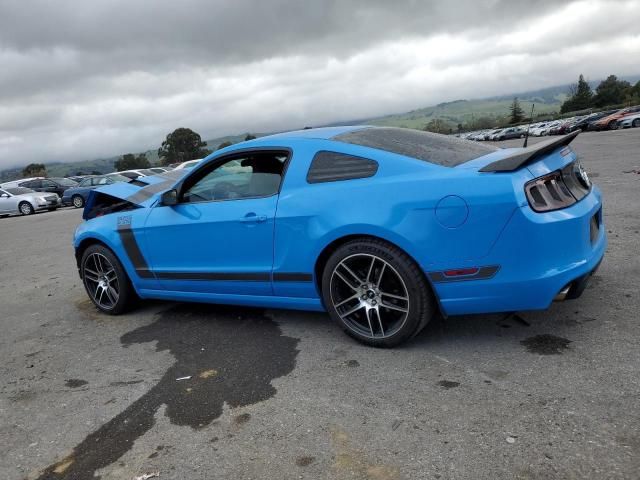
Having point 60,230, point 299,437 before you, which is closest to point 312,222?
point 299,437

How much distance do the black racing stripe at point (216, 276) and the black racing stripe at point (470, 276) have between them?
1.28 metres

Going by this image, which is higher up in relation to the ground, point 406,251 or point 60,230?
point 406,251

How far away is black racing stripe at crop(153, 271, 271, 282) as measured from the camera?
3932 millimetres

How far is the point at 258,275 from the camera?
12.9ft

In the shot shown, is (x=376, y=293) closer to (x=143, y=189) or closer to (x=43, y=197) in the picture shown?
(x=143, y=189)

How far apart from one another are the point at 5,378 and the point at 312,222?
8.41 feet

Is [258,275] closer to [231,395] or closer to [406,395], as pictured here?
[231,395]

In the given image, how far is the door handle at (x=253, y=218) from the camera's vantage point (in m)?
3.79

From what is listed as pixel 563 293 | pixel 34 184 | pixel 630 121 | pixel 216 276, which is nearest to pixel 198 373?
pixel 216 276

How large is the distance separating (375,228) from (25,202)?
24098mm

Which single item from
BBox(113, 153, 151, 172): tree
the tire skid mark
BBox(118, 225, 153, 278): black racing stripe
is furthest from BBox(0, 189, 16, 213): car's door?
BBox(113, 153, 151, 172): tree

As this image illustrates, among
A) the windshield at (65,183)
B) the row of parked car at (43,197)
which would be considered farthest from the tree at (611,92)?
the windshield at (65,183)

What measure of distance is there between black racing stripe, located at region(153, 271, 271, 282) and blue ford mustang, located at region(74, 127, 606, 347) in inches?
0.5

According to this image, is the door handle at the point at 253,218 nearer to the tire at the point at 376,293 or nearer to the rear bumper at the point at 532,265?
the tire at the point at 376,293
